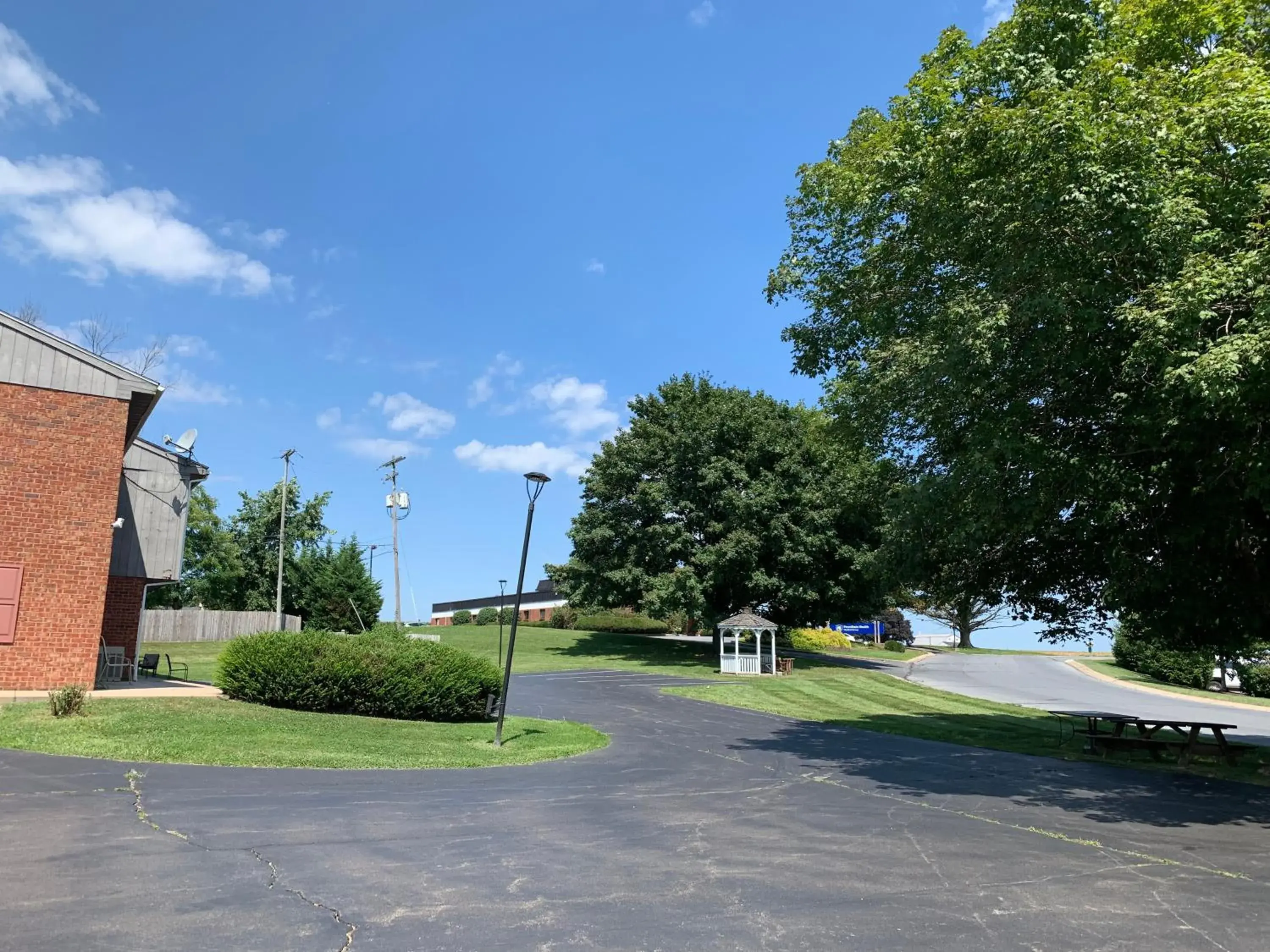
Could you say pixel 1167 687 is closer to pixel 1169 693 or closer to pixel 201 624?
pixel 1169 693

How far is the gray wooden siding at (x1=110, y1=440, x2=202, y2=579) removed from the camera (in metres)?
21.6

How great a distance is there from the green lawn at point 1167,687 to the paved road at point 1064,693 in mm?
1212

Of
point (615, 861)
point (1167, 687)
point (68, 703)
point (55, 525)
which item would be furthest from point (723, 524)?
point (615, 861)

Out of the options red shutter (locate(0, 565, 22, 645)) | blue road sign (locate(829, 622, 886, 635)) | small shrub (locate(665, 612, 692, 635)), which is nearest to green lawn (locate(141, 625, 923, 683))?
small shrub (locate(665, 612, 692, 635))

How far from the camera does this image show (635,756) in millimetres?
14109

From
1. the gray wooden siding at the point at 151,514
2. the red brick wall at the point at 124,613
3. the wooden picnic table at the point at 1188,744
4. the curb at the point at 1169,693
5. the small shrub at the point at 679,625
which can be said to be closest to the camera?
the wooden picnic table at the point at 1188,744

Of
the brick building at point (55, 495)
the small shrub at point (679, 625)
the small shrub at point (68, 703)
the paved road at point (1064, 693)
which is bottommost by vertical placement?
the paved road at point (1064, 693)

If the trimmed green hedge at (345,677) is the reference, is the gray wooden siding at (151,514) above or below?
above

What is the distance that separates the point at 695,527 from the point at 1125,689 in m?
19.7

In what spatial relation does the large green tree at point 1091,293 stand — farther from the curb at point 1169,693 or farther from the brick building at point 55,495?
the curb at point 1169,693

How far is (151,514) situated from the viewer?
22.1m

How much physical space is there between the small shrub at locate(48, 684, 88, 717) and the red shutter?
3351 millimetres

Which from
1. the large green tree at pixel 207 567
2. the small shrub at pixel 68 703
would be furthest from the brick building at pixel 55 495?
the large green tree at pixel 207 567

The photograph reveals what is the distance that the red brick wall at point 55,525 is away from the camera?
16391 mm
